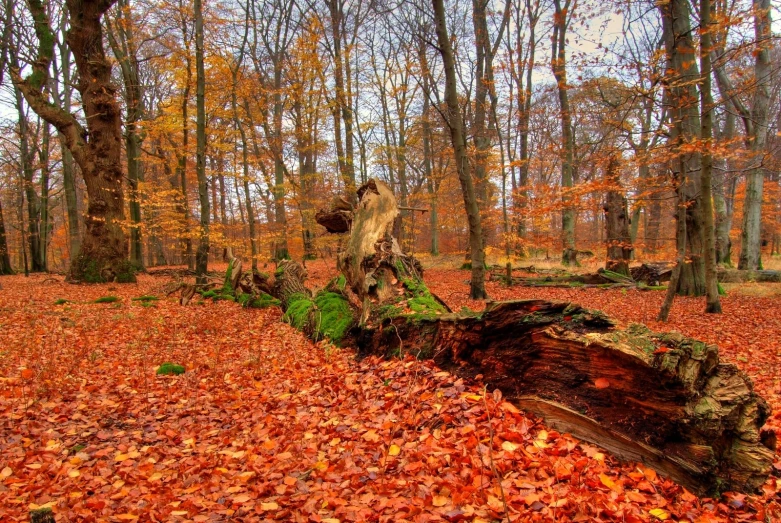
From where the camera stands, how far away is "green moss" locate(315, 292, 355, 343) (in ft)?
21.9

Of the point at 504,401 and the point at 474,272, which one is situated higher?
the point at 474,272

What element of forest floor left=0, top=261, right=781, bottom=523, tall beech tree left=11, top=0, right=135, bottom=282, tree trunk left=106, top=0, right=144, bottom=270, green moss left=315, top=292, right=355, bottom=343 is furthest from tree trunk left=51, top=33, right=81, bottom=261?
green moss left=315, top=292, right=355, bottom=343

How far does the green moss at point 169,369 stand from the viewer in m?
5.57

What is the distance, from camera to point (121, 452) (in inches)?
146

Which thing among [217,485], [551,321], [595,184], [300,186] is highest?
[300,186]

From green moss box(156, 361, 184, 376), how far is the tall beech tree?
349 inches

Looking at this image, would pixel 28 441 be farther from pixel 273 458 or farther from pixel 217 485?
pixel 273 458

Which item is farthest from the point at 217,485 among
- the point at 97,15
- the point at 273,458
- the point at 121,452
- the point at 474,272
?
the point at 97,15

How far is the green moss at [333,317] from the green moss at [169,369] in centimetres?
210

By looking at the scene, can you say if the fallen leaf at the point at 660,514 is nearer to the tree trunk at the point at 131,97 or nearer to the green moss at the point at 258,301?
the green moss at the point at 258,301

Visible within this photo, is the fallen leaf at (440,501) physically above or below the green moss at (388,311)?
below

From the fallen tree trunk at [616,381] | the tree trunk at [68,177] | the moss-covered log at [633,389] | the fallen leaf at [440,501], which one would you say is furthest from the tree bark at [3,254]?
the fallen leaf at [440,501]

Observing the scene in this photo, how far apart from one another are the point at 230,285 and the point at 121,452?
7911 millimetres

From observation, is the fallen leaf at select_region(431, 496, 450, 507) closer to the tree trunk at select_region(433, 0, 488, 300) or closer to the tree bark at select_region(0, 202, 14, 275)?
the tree trunk at select_region(433, 0, 488, 300)
